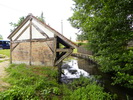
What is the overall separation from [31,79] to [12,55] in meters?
5.13

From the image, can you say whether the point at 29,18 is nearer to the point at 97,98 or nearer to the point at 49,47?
the point at 49,47

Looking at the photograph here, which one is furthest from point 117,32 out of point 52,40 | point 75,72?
point 75,72

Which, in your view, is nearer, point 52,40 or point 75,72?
point 52,40

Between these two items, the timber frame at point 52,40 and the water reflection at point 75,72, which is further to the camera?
the water reflection at point 75,72

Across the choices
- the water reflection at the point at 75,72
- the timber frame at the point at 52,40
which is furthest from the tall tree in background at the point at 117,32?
the water reflection at the point at 75,72

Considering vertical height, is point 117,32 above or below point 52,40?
above

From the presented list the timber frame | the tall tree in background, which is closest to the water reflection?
the timber frame

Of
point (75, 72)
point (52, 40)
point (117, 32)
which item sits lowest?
point (75, 72)

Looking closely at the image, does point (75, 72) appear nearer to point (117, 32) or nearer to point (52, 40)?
point (52, 40)

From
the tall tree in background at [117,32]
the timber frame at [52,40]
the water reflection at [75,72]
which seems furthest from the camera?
the water reflection at [75,72]

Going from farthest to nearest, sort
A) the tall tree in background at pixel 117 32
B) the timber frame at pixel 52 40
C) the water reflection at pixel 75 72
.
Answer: the water reflection at pixel 75 72
the timber frame at pixel 52 40
the tall tree in background at pixel 117 32

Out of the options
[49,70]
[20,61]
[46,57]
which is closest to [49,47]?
[46,57]

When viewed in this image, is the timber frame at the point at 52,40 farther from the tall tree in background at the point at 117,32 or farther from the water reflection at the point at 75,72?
the water reflection at the point at 75,72

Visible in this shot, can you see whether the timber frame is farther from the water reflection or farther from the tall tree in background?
the water reflection
